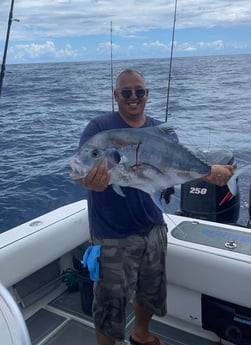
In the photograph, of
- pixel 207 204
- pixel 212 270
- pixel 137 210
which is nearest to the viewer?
pixel 137 210

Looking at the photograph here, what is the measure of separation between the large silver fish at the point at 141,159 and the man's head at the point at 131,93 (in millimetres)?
262

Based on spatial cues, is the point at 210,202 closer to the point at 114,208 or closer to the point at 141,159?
the point at 114,208

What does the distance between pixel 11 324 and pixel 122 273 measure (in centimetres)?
118

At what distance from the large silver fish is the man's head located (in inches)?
10.3

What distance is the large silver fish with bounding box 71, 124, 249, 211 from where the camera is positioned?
2.11m

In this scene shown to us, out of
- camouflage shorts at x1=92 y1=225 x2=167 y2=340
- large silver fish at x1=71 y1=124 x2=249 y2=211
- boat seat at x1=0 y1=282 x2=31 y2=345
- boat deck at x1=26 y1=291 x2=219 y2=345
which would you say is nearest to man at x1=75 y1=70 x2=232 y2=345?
camouflage shorts at x1=92 y1=225 x2=167 y2=340

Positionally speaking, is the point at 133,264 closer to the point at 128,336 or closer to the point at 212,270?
the point at 212,270

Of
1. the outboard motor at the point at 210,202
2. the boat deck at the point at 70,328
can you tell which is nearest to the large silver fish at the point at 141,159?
the boat deck at the point at 70,328

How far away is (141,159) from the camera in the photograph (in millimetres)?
2156

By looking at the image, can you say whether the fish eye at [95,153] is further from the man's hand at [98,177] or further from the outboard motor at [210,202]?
the outboard motor at [210,202]

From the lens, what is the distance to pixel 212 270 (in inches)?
113

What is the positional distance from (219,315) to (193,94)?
18558 millimetres

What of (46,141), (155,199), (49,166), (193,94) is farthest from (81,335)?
(193,94)

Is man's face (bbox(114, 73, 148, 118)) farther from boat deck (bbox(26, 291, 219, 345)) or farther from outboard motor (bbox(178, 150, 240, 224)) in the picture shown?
boat deck (bbox(26, 291, 219, 345))
